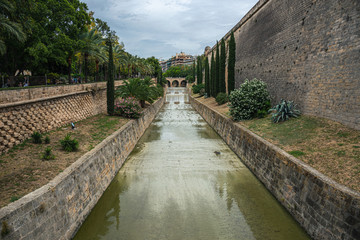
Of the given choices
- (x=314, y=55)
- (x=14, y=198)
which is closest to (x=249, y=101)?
(x=314, y=55)

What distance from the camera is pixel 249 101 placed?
564 inches

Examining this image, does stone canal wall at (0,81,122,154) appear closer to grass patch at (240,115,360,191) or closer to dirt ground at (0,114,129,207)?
dirt ground at (0,114,129,207)

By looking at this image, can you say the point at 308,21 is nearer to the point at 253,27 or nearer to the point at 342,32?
the point at 342,32

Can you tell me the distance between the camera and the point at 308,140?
8.17 metres

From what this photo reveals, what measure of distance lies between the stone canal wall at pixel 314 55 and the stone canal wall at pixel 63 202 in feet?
29.1

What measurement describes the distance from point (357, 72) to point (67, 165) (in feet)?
32.6

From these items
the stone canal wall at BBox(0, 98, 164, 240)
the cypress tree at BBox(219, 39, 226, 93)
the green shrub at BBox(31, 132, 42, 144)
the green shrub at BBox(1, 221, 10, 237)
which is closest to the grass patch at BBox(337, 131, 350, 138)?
the stone canal wall at BBox(0, 98, 164, 240)

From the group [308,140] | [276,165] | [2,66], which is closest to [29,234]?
[276,165]

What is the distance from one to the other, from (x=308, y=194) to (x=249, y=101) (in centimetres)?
920

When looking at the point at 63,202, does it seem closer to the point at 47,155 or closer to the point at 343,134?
the point at 47,155

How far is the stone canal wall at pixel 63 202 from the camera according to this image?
4.19 m

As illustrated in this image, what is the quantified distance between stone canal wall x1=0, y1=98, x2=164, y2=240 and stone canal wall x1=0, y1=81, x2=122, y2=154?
2.84m

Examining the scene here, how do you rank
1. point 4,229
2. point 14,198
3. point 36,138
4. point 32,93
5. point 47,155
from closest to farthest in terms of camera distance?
1. point 4,229
2. point 14,198
3. point 47,155
4. point 36,138
5. point 32,93

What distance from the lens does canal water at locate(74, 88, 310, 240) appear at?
5.94 m
